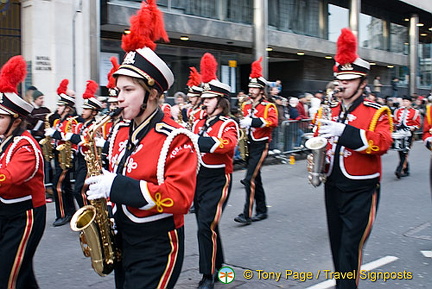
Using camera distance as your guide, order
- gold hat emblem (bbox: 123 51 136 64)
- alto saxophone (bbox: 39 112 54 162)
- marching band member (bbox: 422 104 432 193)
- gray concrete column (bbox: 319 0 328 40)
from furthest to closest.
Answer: gray concrete column (bbox: 319 0 328 40) < alto saxophone (bbox: 39 112 54 162) < marching band member (bbox: 422 104 432 193) < gold hat emblem (bbox: 123 51 136 64)

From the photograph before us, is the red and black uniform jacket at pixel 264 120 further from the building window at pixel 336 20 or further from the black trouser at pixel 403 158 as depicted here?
the building window at pixel 336 20

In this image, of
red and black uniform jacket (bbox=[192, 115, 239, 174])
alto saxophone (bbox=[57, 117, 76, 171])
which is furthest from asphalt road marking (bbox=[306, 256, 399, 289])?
alto saxophone (bbox=[57, 117, 76, 171])

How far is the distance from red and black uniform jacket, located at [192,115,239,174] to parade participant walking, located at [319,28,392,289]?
126 centimetres

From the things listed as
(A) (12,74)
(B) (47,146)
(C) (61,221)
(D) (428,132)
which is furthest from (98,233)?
(B) (47,146)

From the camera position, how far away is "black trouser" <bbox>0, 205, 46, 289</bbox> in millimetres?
3977

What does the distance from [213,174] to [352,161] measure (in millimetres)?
1654

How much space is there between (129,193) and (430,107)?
15.6 ft

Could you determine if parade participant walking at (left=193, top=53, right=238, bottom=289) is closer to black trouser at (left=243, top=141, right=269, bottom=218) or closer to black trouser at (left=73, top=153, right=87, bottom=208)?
black trouser at (left=243, top=141, right=269, bottom=218)

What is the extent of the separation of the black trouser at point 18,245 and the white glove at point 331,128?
2.45 m

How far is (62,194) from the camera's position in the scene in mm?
8469

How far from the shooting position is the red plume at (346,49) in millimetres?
4711

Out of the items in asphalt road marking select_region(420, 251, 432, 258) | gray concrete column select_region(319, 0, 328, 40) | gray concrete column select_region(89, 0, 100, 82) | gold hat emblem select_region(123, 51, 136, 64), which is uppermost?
gray concrete column select_region(319, 0, 328, 40)

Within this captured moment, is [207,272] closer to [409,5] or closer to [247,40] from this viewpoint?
[247,40]

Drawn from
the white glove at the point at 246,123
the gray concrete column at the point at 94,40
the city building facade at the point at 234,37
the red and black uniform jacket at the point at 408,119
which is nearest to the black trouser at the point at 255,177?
the white glove at the point at 246,123
